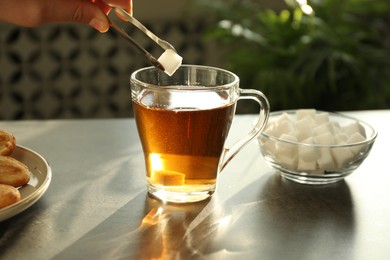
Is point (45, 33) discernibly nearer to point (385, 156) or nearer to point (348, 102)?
point (348, 102)

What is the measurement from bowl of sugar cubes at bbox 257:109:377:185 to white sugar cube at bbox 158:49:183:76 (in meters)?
0.17

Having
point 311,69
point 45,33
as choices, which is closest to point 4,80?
point 45,33

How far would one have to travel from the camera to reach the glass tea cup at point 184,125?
809mm

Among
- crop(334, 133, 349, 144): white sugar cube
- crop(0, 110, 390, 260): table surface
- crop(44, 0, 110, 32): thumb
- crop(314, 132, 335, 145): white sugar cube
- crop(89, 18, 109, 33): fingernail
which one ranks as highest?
crop(44, 0, 110, 32): thumb

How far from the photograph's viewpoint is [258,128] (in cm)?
89

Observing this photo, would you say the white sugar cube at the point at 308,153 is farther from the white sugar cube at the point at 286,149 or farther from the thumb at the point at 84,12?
the thumb at the point at 84,12

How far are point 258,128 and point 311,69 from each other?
1283 mm

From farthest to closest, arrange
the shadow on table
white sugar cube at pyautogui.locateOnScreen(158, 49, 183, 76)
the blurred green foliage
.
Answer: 1. the blurred green foliage
2. white sugar cube at pyautogui.locateOnScreen(158, 49, 183, 76)
3. the shadow on table

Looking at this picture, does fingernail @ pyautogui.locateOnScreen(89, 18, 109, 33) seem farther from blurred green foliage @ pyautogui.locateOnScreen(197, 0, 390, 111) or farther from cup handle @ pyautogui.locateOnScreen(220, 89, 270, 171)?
blurred green foliage @ pyautogui.locateOnScreen(197, 0, 390, 111)

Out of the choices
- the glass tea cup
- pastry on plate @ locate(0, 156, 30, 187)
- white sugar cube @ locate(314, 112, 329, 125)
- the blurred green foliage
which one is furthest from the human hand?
the blurred green foliage

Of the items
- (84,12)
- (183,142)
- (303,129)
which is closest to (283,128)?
(303,129)

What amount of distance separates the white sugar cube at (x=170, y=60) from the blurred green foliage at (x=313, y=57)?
1.34 metres

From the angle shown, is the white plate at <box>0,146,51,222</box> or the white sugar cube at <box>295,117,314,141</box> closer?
the white plate at <box>0,146,51,222</box>

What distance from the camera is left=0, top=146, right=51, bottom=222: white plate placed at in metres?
0.75
